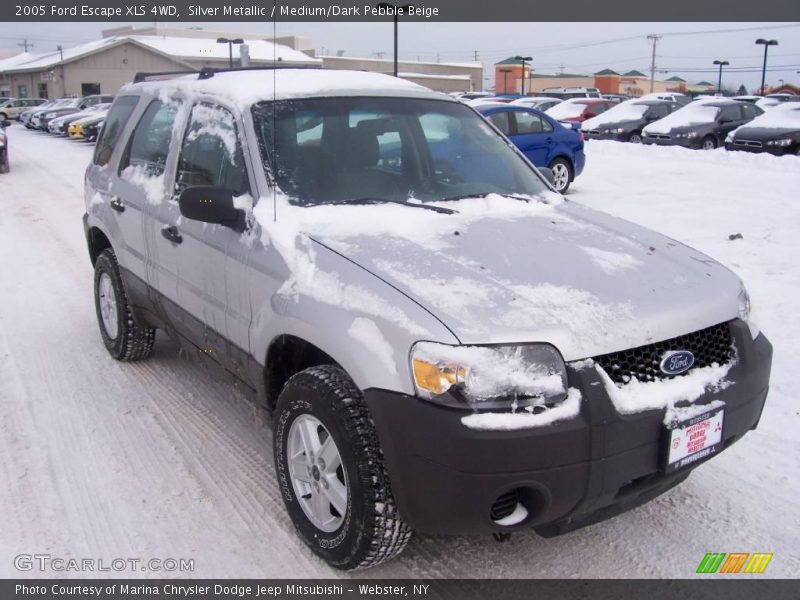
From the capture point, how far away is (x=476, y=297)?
254 centimetres

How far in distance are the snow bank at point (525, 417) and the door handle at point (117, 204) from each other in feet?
10.5

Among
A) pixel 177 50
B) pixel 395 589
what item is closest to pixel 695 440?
pixel 395 589

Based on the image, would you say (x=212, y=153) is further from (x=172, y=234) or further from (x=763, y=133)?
(x=763, y=133)

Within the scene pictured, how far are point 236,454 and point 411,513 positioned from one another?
163 cm

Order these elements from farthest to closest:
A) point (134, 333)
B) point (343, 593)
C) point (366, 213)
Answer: point (134, 333), point (366, 213), point (343, 593)

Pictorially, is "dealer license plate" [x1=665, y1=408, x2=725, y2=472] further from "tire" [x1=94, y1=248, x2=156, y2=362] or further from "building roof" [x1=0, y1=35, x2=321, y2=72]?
"building roof" [x1=0, y1=35, x2=321, y2=72]

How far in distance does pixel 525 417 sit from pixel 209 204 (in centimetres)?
169

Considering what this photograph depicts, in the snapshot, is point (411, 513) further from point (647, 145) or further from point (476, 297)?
point (647, 145)

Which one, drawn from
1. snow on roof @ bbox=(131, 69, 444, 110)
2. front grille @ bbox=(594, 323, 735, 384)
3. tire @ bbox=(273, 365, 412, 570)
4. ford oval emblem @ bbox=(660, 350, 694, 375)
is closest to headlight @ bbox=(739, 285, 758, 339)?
front grille @ bbox=(594, 323, 735, 384)

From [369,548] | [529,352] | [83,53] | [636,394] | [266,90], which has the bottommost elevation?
[369,548]

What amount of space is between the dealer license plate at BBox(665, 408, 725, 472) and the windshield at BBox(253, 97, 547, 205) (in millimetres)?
1630

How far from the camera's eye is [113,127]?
5.15 m

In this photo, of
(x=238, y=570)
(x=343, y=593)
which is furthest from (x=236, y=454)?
(x=343, y=593)

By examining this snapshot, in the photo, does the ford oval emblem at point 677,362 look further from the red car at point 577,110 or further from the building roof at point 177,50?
the building roof at point 177,50
